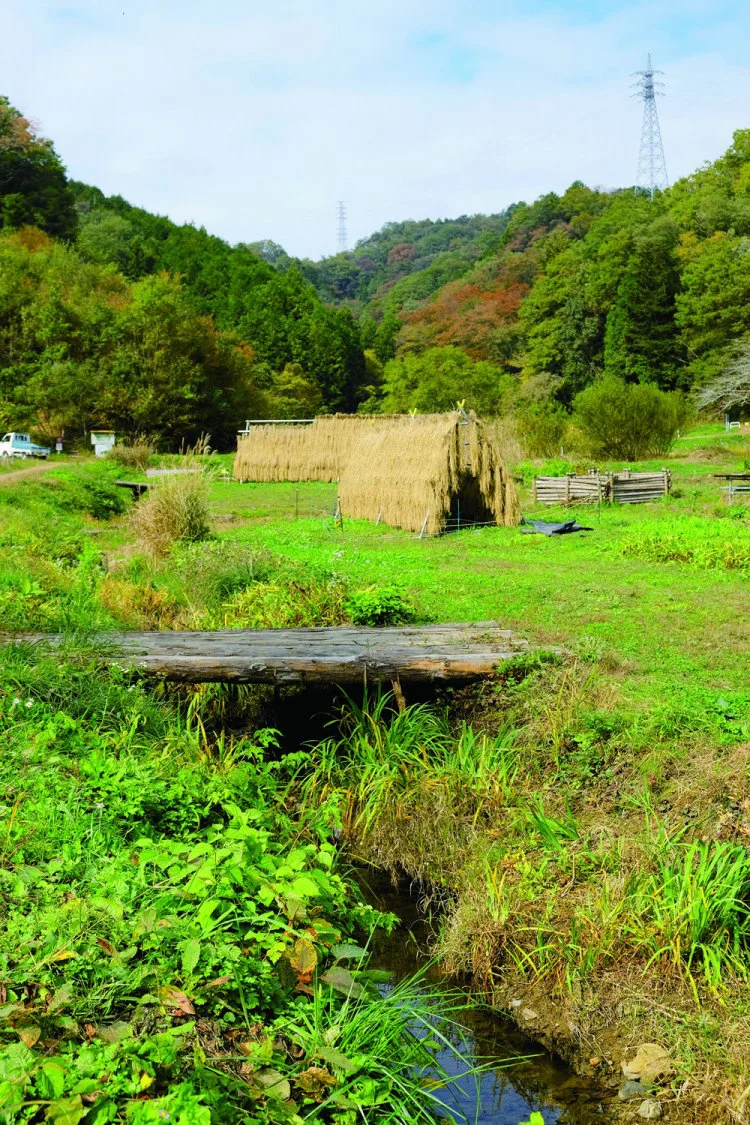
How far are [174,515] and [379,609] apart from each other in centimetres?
598

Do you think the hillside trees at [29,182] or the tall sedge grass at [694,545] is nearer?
the tall sedge grass at [694,545]

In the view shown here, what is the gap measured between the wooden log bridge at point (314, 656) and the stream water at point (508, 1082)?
7.37ft

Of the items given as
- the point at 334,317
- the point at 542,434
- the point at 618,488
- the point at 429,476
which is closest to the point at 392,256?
the point at 334,317

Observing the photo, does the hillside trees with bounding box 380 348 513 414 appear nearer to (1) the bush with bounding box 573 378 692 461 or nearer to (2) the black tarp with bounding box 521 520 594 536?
(1) the bush with bounding box 573 378 692 461

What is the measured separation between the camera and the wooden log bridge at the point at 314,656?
667cm

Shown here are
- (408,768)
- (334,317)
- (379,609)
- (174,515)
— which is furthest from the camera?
(334,317)

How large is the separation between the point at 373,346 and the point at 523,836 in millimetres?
73915

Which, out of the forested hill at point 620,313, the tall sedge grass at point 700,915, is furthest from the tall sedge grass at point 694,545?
the forested hill at point 620,313

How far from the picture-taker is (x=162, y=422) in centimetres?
4166

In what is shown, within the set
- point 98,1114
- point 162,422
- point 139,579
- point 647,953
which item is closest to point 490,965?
point 647,953

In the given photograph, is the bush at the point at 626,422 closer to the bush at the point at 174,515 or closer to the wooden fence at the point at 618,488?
the wooden fence at the point at 618,488

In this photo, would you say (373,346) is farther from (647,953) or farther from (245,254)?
(647,953)

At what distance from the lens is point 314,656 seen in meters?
6.81

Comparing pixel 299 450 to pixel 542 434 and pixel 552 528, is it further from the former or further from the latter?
pixel 552 528
